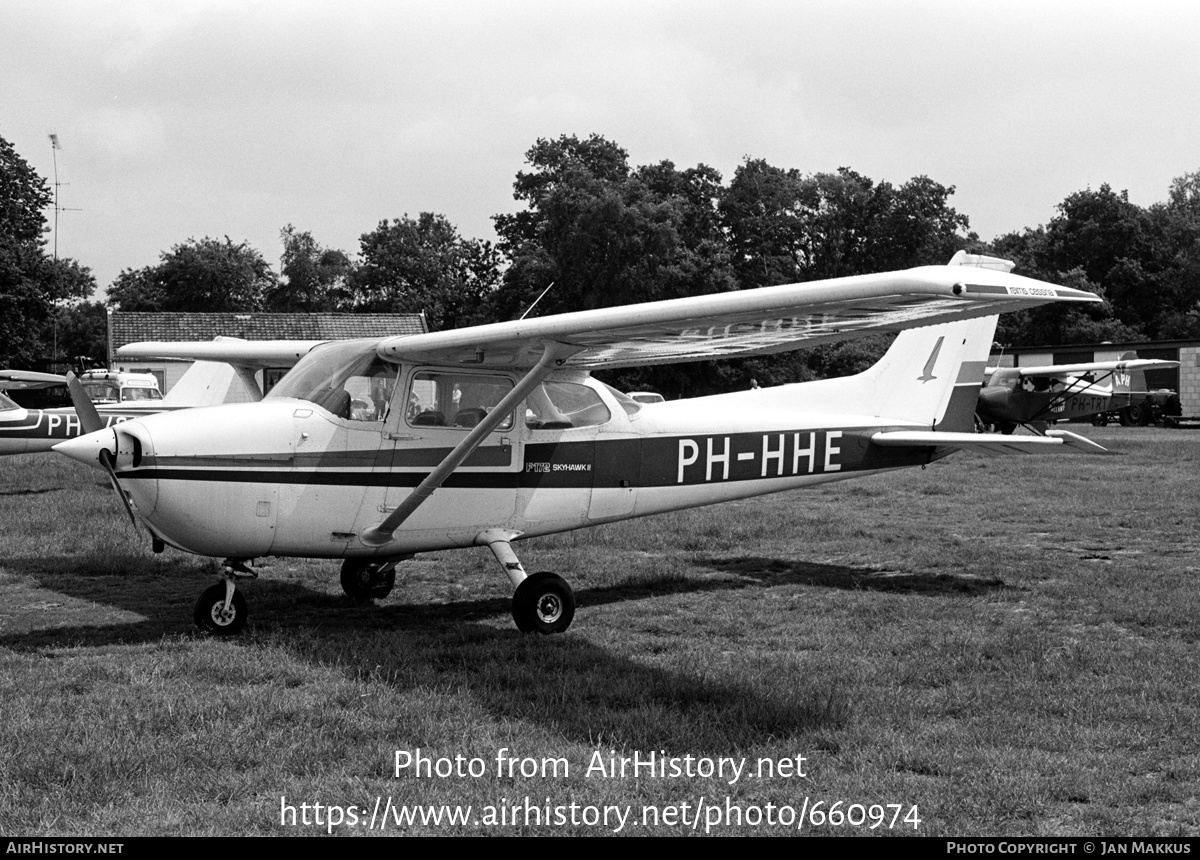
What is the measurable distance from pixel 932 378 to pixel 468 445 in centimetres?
496

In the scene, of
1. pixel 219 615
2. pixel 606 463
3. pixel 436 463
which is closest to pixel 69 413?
pixel 219 615

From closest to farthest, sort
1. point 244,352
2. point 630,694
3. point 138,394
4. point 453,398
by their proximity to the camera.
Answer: point 630,694 → point 453,398 → point 244,352 → point 138,394

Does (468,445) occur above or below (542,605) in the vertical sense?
above

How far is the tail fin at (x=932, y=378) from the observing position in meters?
10.1

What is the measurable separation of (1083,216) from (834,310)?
76709 mm

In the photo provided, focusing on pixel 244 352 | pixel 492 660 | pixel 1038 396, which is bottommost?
pixel 492 660

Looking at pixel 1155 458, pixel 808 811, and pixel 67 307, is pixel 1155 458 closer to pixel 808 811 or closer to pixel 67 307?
pixel 808 811

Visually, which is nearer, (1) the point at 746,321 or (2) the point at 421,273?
(1) the point at 746,321

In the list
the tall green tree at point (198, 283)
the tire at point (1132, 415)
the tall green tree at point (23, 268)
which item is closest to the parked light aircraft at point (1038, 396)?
the tire at point (1132, 415)

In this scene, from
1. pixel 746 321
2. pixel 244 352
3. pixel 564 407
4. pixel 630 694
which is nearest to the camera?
pixel 630 694

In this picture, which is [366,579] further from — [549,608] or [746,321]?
[746,321]

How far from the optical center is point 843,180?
247ft

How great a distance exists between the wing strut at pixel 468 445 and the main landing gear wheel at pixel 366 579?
4.10 feet

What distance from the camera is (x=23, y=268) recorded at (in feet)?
155
